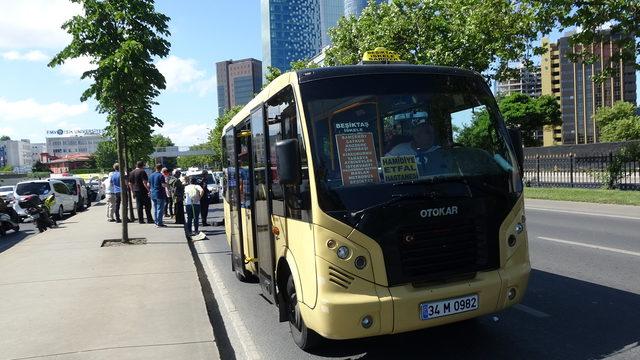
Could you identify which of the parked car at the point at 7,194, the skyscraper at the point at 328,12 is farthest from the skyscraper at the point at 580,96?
the parked car at the point at 7,194

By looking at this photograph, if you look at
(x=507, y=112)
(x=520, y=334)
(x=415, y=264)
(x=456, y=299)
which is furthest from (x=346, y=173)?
(x=507, y=112)

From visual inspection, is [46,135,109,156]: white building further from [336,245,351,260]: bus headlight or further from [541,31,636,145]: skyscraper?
[336,245,351,260]: bus headlight

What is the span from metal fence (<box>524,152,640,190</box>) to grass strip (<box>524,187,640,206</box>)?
1.42 metres

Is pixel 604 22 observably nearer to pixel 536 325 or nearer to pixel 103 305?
pixel 536 325

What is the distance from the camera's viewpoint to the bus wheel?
4859 millimetres

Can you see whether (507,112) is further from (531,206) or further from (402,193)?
(402,193)

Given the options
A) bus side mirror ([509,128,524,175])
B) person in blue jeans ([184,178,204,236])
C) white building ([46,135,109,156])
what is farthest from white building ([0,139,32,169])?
bus side mirror ([509,128,524,175])

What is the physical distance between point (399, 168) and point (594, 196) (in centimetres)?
1652

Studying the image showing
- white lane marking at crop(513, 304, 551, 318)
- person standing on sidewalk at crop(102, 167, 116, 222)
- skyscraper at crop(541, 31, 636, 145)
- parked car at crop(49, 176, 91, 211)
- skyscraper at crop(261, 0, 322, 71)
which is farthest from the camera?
skyscraper at crop(261, 0, 322, 71)

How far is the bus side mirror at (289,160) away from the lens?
421 cm

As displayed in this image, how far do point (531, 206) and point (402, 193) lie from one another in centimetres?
1559

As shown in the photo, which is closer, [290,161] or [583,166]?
[290,161]

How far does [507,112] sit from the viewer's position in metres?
80.3

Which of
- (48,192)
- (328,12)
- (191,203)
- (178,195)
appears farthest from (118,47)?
(328,12)
